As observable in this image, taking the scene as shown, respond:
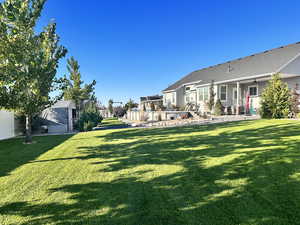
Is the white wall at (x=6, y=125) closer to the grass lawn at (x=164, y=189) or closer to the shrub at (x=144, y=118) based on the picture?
the grass lawn at (x=164, y=189)

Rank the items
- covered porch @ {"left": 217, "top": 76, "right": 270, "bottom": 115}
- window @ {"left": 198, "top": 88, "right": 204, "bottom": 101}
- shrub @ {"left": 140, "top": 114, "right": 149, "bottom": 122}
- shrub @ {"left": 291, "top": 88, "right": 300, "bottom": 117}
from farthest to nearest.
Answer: shrub @ {"left": 140, "top": 114, "right": 149, "bottom": 122}
window @ {"left": 198, "top": 88, "right": 204, "bottom": 101}
covered porch @ {"left": 217, "top": 76, "right": 270, "bottom": 115}
shrub @ {"left": 291, "top": 88, "right": 300, "bottom": 117}

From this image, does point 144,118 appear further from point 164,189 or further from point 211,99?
point 164,189

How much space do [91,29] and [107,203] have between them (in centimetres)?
1977

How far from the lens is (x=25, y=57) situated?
331 inches

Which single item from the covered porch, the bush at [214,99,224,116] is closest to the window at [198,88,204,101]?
the covered porch

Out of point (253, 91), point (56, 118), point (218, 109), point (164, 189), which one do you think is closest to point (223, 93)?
point (218, 109)

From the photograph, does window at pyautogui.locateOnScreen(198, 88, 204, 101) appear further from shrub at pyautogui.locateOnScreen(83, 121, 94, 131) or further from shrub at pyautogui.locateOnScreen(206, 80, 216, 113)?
shrub at pyautogui.locateOnScreen(83, 121, 94, 131)

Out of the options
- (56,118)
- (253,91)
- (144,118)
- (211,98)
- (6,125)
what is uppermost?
(253,91)

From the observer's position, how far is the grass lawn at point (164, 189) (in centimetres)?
231

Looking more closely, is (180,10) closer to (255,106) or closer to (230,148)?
(255,106)

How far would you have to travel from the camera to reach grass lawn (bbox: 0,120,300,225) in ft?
7.59

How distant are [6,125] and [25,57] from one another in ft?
18.7

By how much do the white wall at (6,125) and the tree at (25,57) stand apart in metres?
2.95

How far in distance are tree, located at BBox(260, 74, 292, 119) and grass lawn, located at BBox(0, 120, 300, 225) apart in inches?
280
